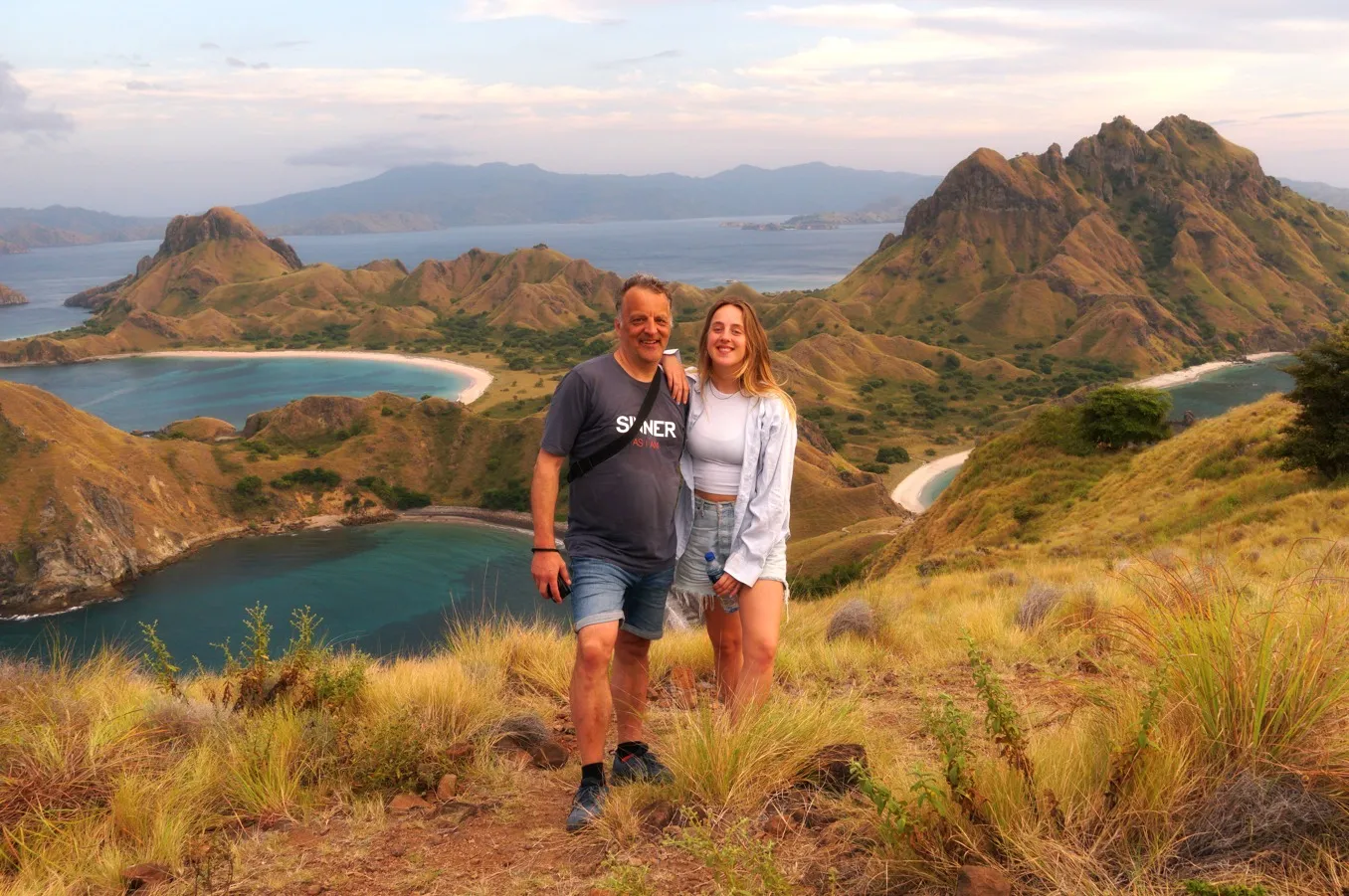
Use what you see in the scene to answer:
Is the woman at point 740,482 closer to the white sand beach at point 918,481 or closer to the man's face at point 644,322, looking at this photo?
the man's face at point 644,322

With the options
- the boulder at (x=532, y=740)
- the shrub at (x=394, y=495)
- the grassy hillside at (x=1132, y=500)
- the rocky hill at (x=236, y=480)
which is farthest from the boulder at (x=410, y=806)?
the shrub at (x=394, y=495)

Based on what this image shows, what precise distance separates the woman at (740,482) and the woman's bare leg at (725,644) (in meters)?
0.21

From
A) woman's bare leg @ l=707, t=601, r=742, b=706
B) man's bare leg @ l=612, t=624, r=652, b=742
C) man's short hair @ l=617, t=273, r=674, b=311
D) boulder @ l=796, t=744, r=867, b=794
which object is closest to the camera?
boulder @ l=796, t=744, r=867, b=794

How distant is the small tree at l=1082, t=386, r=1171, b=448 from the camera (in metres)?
32.8

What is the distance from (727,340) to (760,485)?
736mm

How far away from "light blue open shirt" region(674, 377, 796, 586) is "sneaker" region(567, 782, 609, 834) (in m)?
1.17

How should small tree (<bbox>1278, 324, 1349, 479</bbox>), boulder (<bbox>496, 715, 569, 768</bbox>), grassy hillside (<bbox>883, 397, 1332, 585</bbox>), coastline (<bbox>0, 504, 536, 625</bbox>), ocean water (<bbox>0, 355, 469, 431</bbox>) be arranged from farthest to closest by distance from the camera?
ocean water (<bbox>0, 355, 469, 431</bbox>)
coastline (<bbox>0, 504, 536, 625</bbox>)
small tree (<bbox>1278, 324, 1349, 479</bbox>)
grassy hillside (<bbox>883, 397, 1332, 585</bbox>)
boulder (<bbox>496, 715, 569, 768</bbox>)

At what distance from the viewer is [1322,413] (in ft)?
62.2

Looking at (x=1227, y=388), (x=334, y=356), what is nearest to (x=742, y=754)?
(x=1227, y=388)

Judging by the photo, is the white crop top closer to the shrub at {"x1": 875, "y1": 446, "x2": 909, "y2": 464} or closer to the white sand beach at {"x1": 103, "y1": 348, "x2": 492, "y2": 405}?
the shrub at {"x1": 875, "y1": 446, "x2": 909, "y2": 464}

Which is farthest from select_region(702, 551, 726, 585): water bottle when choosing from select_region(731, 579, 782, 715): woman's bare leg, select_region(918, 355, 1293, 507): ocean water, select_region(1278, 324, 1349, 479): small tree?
select_region(918, 355, 1293, 507): ocean water

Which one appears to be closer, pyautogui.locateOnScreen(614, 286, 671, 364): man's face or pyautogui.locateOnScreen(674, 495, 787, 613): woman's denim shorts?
pyautogui.locateOnScreen(614, 286, 671, 364): man's face

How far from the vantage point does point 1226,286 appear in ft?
507

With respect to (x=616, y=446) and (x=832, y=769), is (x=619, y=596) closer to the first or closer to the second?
(x=616, y=446)
